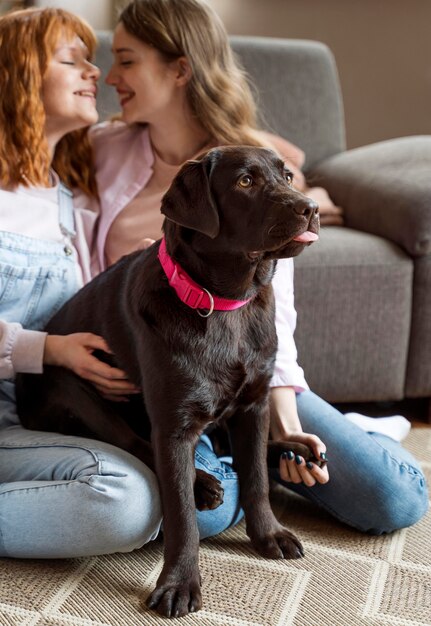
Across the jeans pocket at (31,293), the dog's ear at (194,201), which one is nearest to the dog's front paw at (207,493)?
the dog's ear at (194,201)

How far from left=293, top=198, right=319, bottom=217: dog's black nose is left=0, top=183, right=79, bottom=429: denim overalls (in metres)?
0.76

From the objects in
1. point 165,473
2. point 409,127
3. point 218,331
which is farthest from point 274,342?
point 409,127

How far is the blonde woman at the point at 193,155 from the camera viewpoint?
1.71 metres

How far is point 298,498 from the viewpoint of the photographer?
74.9 inches

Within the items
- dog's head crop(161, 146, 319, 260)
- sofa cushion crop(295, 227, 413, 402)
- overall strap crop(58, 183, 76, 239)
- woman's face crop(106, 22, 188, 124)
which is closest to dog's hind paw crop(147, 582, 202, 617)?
dog's head crop(161, 146, 319, 260)

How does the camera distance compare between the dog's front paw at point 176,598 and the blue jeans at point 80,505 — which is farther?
the blue jeans at point 80,505

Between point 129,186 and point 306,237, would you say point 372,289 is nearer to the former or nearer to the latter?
point 129,186

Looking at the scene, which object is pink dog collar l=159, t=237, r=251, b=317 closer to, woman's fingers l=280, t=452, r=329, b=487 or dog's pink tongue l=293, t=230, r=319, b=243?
dog's pink tongue l=293, t=230, r=319, b=243

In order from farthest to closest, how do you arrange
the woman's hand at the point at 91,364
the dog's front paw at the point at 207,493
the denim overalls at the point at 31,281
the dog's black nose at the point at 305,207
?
the denim overalls at the point at 31,281 → the woman's hand at the point at 91,364 → the dog's front paw at the point at 207,493 → the dog's black nose at the point at 305,207

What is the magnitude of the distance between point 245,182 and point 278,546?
688 mm

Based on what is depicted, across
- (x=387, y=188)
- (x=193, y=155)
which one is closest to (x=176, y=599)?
(x=193, y=155)

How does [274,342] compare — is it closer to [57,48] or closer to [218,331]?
[218,331]

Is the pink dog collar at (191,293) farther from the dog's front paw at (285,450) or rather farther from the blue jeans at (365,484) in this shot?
the blue jeans at (365,484)

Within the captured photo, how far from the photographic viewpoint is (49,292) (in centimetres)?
187
